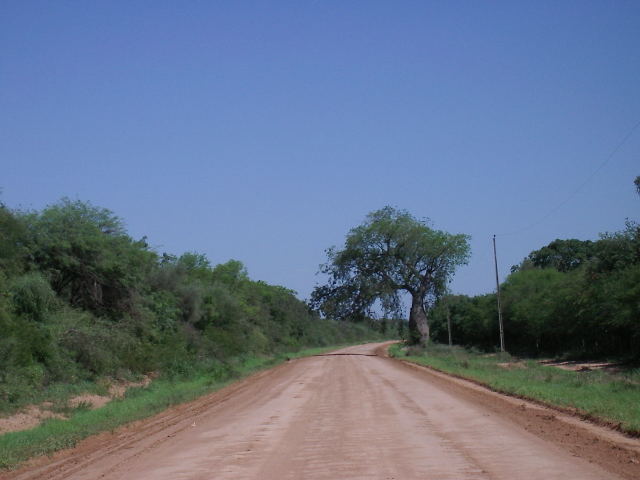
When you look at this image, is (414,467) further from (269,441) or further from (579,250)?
(579,250)

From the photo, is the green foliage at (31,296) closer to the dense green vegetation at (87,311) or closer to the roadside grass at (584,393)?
the dense green vegetation at (87,311)

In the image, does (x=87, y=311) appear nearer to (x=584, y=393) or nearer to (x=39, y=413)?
(x=39, y=413)

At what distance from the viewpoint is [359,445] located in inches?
453

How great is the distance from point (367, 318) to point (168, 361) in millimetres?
29152

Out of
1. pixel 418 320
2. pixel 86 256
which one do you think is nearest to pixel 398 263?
pixel 418 320

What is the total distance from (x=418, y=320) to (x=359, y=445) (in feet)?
158

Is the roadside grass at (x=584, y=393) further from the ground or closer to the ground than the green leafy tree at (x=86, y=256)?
closer to the ground

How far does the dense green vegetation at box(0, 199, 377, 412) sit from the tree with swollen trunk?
14.4 m

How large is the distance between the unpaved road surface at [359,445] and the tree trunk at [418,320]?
38.9m

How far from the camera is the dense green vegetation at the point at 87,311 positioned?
2097cm

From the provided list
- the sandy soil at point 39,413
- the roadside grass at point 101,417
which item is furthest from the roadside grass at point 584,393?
the sandy soil at point 39,413

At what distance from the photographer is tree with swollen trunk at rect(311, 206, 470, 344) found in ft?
191

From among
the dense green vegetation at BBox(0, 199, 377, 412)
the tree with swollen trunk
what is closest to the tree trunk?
the tree with swollen trunk

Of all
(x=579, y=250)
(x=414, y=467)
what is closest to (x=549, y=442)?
(x=414, y=467)
